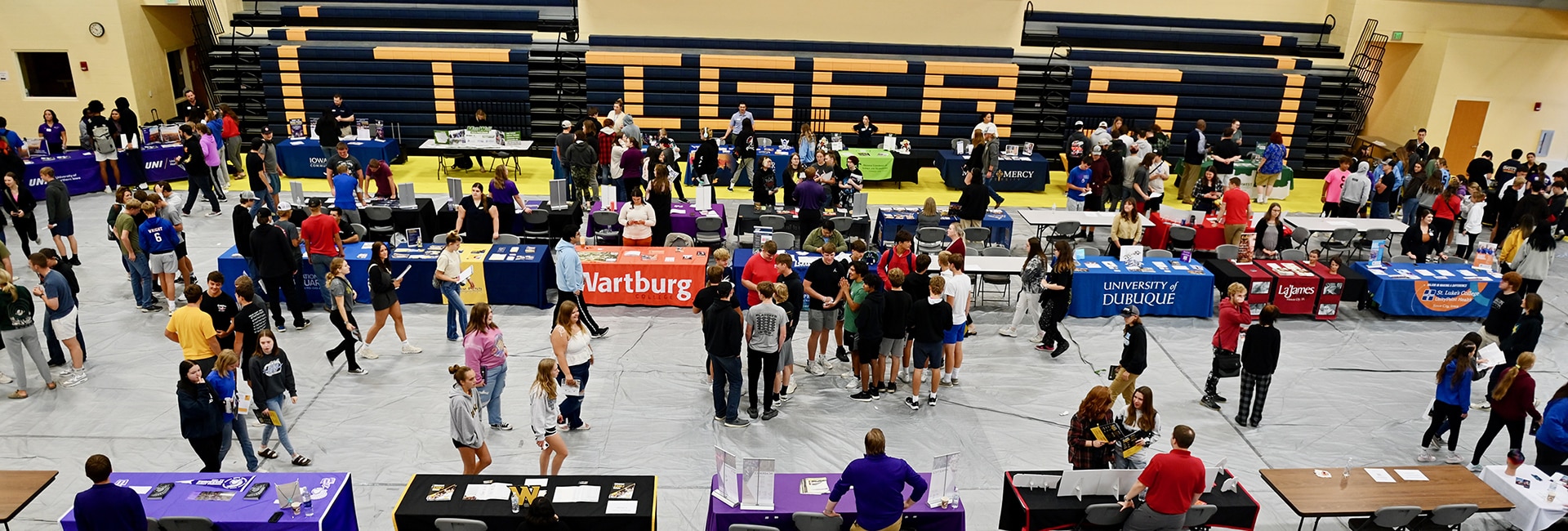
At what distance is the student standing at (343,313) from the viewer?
30.4ft

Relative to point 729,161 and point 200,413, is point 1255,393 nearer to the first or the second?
point 200,413

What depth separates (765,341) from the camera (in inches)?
335

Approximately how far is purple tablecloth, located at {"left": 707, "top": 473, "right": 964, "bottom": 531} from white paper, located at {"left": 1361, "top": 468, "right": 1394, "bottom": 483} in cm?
323

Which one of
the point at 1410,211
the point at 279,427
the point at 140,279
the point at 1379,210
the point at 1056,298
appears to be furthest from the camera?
the point at 1379,210

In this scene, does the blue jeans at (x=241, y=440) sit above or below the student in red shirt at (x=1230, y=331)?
below

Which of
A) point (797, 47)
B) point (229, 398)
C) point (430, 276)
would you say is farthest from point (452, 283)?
point (797, 47)

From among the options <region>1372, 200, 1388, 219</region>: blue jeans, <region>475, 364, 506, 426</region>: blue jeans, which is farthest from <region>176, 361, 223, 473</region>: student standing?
<region>1372, 200, 1388, 219</region>: blue jeans

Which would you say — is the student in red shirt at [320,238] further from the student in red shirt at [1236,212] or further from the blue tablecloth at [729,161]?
the student in red shirt at [1236,212]

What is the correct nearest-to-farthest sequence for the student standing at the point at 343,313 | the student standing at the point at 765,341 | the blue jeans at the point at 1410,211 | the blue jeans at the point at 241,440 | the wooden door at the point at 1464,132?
the blue jeans at the point at 241,440
the student standing at the point at 765,341
the student standing at the point at 343,313
the blue jeans at the point at 1410,211
the wooden door at the point at 1464,132

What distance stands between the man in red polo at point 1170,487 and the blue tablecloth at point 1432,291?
736 centimetres

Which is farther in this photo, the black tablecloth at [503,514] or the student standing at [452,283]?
the student standing at [452,283]

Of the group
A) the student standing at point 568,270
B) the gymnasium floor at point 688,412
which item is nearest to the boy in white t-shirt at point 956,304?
the gymnasium floor at point 688,412

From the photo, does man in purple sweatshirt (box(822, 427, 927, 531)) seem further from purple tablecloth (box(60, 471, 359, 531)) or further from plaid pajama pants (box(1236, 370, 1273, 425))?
plaid pajama pants (box(1236, 370, 1273, 425))

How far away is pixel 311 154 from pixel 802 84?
9.34 m
